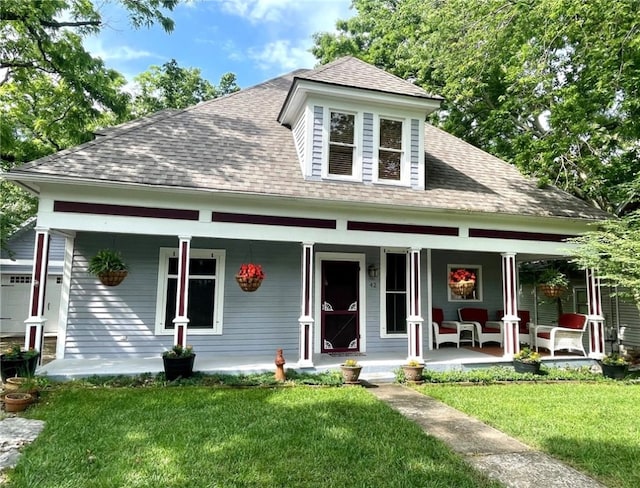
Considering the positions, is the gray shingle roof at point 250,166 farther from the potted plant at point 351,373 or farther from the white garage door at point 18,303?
the white garage door at point 18,303

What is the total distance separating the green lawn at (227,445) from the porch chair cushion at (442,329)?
4379 mm

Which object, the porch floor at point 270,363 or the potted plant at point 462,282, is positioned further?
the potted plant at point 462,282

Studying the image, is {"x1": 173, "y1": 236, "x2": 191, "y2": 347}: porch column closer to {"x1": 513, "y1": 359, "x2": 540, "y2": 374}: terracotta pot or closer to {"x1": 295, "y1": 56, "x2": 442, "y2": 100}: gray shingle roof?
{"x1": 295, "y1": 56, "x2": 442, "y2": 100}: gray shingle roof

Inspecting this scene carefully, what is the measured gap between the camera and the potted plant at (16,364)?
19.1ft

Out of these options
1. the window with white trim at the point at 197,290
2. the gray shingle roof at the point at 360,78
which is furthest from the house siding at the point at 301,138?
the window with white trim at the point at 197,290

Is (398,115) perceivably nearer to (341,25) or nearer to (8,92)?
(8,92)

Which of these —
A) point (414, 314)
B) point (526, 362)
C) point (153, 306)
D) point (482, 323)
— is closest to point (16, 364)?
point (153, 306)

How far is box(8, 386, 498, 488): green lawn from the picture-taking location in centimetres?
Answer: 342

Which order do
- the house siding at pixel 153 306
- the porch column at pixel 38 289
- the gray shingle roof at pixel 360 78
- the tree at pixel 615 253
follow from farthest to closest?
1. the gray shingle roof at pixel 360 78
2. the house siding at pixel 153 306
3. the tree at pixel 615 253
4. the porch column at pixel 38 289

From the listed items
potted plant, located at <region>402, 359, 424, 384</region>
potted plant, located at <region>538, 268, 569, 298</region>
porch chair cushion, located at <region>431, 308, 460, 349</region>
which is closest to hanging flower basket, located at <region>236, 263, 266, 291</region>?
potted plant, located at <region>402, 359, 424, 384</region>

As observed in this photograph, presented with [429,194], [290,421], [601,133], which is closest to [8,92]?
[429,194]

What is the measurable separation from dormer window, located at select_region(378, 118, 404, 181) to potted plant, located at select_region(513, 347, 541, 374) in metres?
4.25

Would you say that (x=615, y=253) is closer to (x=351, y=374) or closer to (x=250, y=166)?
(x=351, y=374)

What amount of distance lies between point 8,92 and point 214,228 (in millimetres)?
10434
